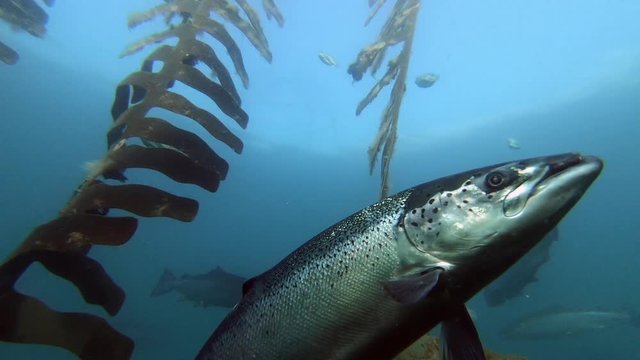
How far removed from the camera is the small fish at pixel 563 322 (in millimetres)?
15375

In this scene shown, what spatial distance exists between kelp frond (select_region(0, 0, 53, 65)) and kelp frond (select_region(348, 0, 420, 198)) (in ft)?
21.2

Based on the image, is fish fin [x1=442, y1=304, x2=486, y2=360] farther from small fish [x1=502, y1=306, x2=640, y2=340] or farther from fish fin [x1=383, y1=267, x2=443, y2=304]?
small fish [x1=502, y1=306, x2=640, y2=340]

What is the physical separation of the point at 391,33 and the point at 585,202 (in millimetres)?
54255

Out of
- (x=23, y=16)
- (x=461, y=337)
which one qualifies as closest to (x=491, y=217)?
(x=461, y=337)

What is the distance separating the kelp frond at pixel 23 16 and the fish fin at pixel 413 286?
26.6 ft

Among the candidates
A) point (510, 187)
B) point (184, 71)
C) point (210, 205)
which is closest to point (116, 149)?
point (184, 71)

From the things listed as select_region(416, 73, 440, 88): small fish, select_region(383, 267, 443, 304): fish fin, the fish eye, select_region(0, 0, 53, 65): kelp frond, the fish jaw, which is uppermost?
select_region(0, 0, 53, 65): kelp frond

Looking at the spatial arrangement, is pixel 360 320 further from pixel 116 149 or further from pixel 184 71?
pixel 184 71

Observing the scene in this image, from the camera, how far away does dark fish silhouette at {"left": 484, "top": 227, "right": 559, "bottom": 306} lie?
1386cm

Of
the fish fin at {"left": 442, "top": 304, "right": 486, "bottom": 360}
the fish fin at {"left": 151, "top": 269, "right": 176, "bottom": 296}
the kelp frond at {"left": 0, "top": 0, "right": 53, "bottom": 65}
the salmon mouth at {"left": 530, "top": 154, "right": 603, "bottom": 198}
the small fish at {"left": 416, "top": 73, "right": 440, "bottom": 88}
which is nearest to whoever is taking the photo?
the salmon mouth at {"left": 530, "top": 154, "right": 603, "bottom": 198}

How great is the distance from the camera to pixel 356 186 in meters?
49.1

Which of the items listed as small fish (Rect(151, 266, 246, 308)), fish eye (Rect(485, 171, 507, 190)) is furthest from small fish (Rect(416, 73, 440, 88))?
fish eye (Rect(485, 171, 507, 190))

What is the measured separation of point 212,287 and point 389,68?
10006mm

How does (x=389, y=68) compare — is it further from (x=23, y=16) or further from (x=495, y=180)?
(x=23, y=16)
